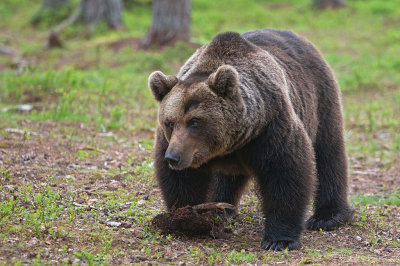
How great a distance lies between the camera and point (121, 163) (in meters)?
8.27

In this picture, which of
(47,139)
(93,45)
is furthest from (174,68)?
(47,139)

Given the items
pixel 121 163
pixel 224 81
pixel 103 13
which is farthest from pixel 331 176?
pixel 103 13

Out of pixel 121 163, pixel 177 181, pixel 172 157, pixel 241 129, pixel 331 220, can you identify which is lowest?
pixel 331 220

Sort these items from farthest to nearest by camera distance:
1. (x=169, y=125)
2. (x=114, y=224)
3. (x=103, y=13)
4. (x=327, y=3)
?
(x=327, y=3), (x=103, y=13), (x=114, y=224), (x=169, y=125)

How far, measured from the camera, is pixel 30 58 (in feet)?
54.5

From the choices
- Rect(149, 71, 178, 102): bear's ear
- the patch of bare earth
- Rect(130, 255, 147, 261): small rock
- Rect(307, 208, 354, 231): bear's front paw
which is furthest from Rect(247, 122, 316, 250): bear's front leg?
Rect(130, 255, 147, 261): small rock

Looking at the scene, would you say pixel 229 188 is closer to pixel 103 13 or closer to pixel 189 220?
pixel 189 220

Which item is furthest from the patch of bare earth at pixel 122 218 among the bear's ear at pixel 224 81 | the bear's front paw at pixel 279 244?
the bear's ear at pixel 224 81

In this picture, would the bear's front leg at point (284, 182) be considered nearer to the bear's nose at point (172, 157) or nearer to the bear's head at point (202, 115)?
the bear's head at point (202, 115)

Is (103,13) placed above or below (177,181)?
above

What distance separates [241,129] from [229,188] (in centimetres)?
172

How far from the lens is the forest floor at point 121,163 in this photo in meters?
5.31

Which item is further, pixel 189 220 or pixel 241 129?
pixel 189 220

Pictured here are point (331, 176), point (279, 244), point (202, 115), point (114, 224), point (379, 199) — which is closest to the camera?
point (202, 115)
